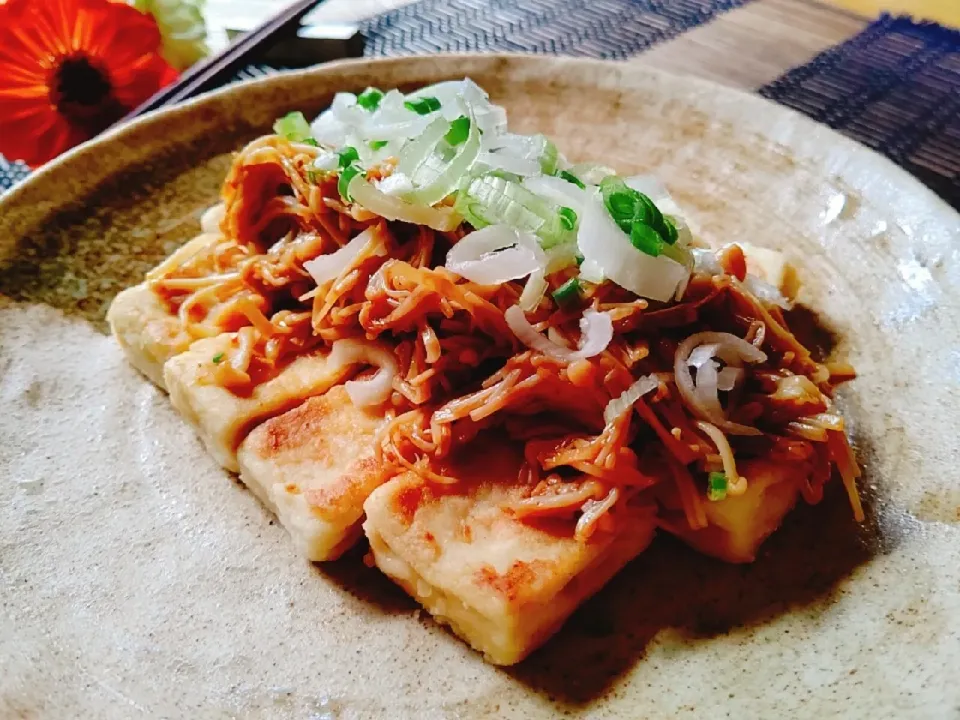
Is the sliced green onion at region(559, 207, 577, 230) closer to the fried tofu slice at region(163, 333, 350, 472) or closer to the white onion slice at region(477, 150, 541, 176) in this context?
the white onion slice at region(477, 150, 541, 176)

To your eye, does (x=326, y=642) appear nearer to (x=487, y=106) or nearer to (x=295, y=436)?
(x=295, y=436)

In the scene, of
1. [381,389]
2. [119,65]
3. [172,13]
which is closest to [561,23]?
[172,13]

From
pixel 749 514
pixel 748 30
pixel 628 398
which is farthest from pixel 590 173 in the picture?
pixel 748 30

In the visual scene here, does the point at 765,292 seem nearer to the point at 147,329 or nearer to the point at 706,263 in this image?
the point at 706,263

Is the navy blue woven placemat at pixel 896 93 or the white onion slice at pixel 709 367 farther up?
the white onion slice at pixel 709 367

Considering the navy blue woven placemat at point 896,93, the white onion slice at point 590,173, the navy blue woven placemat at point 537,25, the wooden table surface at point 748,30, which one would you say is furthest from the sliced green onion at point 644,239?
the navy blue woven placemat at point 537,25

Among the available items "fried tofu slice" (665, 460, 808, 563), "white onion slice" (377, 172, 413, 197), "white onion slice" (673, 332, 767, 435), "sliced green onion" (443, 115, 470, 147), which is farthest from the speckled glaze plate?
"sliced green onion" (443, 115, 470, 147)

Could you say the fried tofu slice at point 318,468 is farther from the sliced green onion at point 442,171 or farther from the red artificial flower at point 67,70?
the red artificial flower at point 67,70
